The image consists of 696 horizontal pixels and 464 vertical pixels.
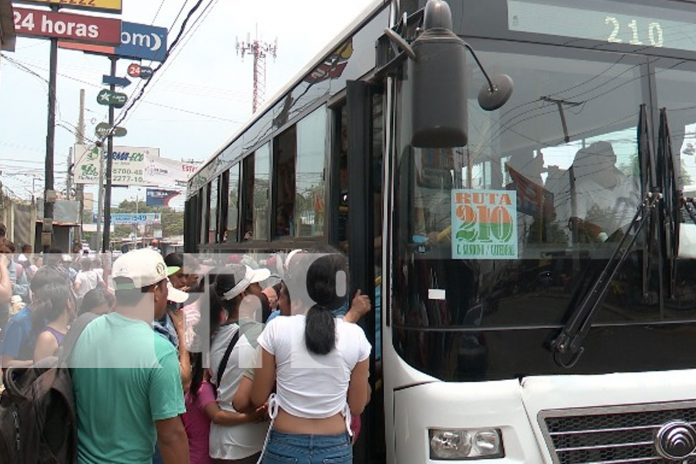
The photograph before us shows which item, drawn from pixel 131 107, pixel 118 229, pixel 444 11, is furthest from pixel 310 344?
pixel 118 229

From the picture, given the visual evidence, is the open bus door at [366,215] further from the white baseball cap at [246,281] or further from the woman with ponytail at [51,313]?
the woman with ponytail at [51,313]

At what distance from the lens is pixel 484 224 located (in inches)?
109

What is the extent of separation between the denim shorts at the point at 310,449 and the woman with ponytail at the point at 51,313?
5.68ft

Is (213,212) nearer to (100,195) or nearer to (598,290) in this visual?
(598,290)

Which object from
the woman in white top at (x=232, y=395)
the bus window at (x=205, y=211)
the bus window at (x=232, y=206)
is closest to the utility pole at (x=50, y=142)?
the bus window at (x=205, y=211)

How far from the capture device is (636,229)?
2.85 m

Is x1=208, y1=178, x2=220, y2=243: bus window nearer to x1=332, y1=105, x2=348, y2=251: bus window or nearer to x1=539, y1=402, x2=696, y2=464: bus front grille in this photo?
x1=332, y1=105, x2=348, y2=251: bus window

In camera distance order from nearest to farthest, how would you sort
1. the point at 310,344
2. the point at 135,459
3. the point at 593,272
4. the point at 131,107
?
the point at 135,459 → the point at 310,344 → the point at 593,272 → the point at 131,107

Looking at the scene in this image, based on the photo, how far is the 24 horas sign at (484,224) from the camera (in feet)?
9.01

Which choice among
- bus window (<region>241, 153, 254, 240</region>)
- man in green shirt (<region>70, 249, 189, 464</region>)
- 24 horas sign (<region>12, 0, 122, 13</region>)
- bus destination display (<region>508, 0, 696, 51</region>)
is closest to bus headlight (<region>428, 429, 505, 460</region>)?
man in green shirt (<region>70, 249, 189, 464</region>)

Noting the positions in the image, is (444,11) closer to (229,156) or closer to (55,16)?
(229,156)

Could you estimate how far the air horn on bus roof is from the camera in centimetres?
245

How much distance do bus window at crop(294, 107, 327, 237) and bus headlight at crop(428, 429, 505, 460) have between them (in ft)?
5.00

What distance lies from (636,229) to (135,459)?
7.82 feet
